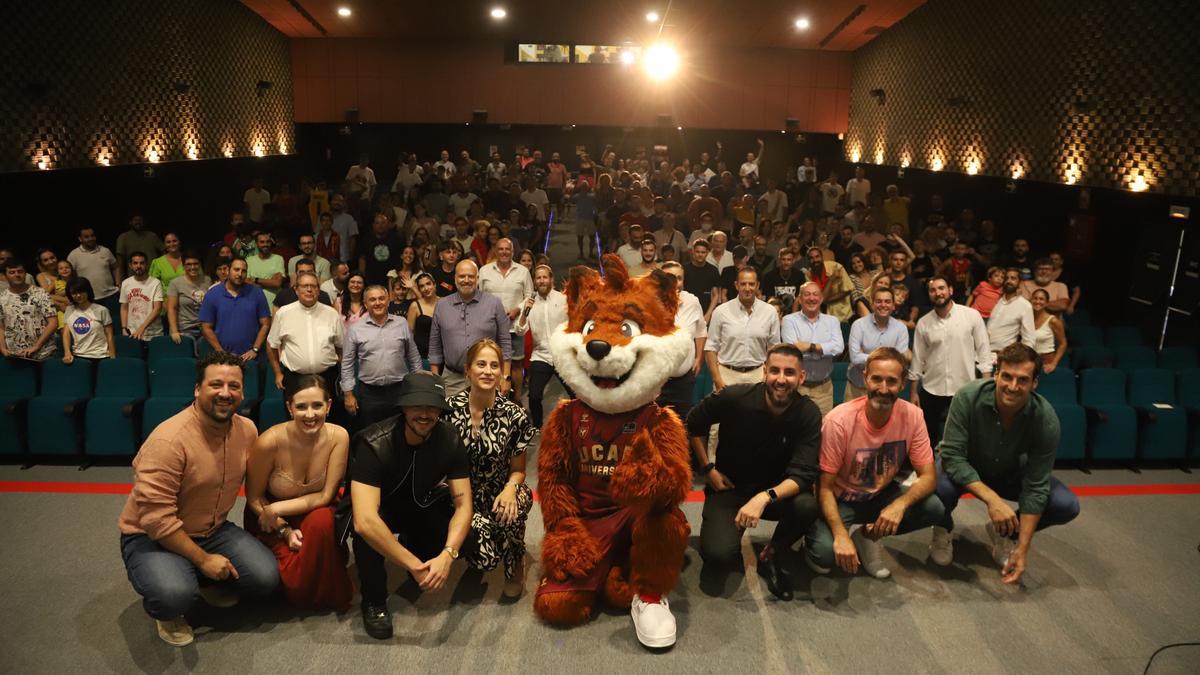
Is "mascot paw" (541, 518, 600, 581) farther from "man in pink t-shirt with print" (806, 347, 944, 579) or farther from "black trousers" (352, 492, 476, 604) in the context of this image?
"man in pink t-shirt with print" (806, 347, 944, 579)

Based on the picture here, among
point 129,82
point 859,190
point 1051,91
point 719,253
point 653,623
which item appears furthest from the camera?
point 859,190

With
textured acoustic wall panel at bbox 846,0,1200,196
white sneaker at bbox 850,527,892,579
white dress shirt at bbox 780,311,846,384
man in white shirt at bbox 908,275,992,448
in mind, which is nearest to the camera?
white sneaker at bbox 850,527,892,579

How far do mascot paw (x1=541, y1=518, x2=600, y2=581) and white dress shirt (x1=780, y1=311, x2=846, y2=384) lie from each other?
231 centimetres

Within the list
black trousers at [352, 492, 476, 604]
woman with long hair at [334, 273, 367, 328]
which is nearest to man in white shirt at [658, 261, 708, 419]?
black trousers at [352, 492, 476, 604]

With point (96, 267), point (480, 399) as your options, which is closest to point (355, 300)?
point (480, 399)

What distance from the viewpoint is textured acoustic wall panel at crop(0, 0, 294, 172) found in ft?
25.2

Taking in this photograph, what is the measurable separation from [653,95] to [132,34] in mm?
9527

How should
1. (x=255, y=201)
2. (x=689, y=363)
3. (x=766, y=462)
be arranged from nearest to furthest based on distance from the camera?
(x=766, y=462) → (x=689, y=363) → (x=255, y=201)

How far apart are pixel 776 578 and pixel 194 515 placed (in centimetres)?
276

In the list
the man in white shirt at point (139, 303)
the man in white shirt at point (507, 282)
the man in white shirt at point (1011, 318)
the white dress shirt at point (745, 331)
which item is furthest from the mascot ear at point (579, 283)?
the man in white shirt at point (139, 303)

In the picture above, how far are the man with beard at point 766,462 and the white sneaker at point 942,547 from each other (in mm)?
801

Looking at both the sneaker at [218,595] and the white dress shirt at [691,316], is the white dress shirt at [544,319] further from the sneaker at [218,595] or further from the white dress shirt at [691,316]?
the sneaker at [218,595]

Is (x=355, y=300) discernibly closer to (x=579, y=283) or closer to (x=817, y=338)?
(x=579, y=283)

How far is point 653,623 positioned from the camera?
135 inches
